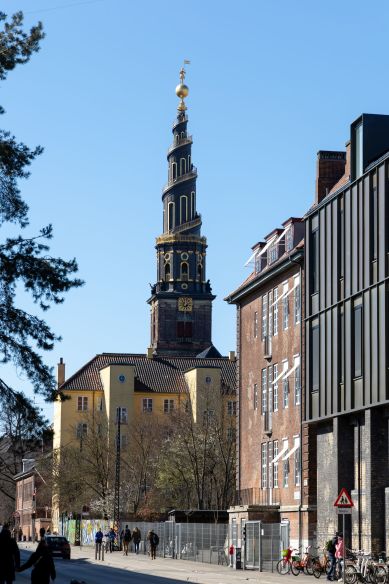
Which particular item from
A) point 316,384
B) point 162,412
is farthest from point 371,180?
point 162,412

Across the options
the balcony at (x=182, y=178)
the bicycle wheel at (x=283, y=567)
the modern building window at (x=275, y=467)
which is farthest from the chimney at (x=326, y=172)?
the balcony at (x=182, y=178)

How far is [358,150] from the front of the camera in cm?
4950

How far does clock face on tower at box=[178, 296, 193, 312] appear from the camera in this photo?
589ft

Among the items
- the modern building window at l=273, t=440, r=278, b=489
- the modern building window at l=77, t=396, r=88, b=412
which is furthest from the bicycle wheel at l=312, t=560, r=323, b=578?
the modern building window at l=77, t=396, r=88, b=412

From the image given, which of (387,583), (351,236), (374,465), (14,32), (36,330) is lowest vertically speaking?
(387,583)

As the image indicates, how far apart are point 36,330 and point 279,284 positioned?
82.3 ft

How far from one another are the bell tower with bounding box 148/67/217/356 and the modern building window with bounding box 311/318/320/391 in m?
123

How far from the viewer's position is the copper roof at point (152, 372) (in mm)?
130250

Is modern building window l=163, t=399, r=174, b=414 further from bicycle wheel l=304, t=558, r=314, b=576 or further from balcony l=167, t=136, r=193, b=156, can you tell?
bicycle wheel l=304, t=558, r=314, b=576

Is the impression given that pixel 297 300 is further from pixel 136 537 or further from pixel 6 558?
pixel 6 558

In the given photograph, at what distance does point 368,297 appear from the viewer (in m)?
46.3

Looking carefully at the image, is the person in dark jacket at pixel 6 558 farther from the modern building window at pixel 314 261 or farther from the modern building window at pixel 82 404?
the modern building window at pixel 82 404

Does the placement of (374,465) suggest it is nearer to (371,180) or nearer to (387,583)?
(387,583)

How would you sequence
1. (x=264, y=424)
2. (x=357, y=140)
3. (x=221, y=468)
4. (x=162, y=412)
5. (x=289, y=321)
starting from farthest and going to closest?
(x=162, y=412), (x=221, y=468), (x=264, y=424), (x=289, y=321), (x=357, y=140)
